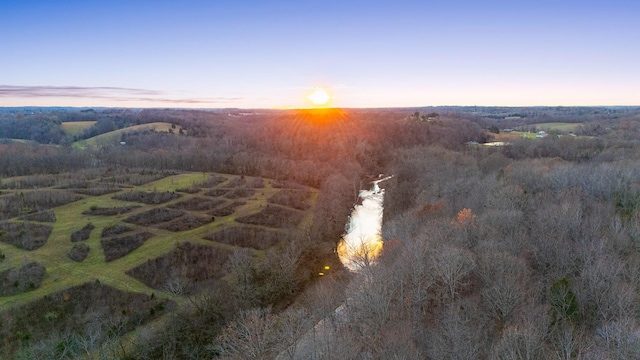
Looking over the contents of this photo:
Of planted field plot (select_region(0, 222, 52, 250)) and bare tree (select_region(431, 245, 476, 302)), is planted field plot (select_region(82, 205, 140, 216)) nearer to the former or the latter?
planted field plot (select_region(0, 222, 52, 250))

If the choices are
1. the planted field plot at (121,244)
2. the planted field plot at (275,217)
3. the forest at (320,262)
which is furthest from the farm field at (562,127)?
the planted field plot at (121,244)

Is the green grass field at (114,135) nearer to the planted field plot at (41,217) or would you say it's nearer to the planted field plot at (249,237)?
the planted field plot at (41,217)

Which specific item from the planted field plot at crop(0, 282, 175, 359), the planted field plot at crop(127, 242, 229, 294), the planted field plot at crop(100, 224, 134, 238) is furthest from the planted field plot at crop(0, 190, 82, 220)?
the planted field plot at crop(127, 242, 229, 294)

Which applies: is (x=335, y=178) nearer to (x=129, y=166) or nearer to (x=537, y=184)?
(x=537, y=184)

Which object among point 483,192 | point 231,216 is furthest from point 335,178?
point 483,192

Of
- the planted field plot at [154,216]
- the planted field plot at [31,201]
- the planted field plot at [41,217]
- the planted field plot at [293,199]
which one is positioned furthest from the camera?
the planted field plot at [293,199]

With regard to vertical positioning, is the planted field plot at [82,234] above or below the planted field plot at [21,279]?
above

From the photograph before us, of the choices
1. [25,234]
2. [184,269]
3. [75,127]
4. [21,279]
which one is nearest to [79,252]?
[21,279]
